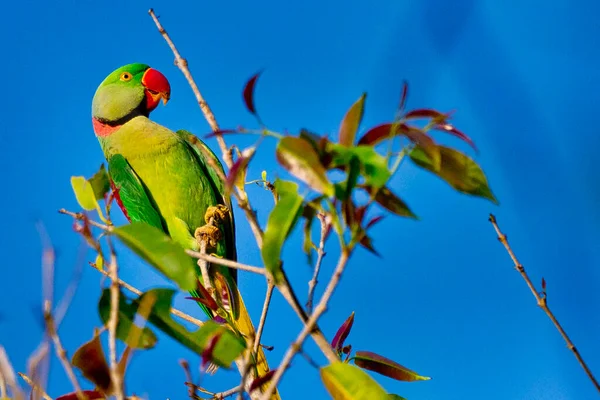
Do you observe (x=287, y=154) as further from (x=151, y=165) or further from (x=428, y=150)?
(x=151, y=165)

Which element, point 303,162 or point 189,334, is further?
point 189,334

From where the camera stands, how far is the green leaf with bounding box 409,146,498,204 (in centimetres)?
68

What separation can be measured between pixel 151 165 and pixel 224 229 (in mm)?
448

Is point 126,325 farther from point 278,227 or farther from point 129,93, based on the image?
point 129,93

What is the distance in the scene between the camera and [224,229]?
2.72 meters

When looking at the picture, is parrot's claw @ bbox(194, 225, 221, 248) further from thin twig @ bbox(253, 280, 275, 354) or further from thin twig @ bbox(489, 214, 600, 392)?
thin twig @ bbox(489, 214, 600, 392)

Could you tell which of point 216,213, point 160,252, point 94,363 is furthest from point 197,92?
point 216,213

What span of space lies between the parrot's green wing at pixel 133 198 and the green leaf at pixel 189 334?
1.98 metres

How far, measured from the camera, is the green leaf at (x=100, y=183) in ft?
3.19

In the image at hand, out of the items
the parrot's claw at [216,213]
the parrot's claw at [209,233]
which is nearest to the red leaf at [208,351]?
the parrot's claw at [209,233]

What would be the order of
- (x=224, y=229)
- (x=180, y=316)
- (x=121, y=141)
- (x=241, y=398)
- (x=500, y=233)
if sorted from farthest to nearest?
(x=121, y=141) < (x=224, y=229) < (x=180, y=316) < (x=500, y=233) < (x=241, y=398)

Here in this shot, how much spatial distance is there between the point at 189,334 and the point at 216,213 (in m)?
1.76

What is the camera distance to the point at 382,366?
982mm

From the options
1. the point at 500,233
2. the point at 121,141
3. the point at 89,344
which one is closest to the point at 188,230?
the point at 121,141
